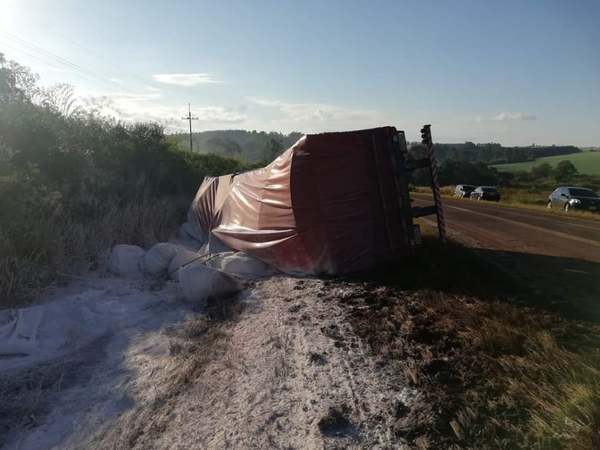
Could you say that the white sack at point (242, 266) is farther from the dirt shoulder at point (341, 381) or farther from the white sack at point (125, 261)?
the dirt shoulder at point (341, 381)

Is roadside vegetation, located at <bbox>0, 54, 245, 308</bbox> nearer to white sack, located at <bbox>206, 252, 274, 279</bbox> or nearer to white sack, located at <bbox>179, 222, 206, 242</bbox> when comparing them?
white sack, located at <bbox>179, 222, 206, 242</bbox>

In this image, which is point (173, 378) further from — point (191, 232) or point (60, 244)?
point (191, 232)

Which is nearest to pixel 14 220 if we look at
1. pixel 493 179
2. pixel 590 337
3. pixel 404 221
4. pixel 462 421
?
pixel 404 221

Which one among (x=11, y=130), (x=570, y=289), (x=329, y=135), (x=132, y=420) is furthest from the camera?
(x=11, y=130)

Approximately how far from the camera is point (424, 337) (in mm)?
4781

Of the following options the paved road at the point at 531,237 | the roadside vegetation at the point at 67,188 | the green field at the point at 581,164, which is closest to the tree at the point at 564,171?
the green field at the point at 581,164

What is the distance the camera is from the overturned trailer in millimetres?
7656

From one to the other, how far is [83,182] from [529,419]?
12.3 metres

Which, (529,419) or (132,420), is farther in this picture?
(132,420)

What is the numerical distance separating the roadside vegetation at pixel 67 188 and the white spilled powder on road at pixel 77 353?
0.92 meters

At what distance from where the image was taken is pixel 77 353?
534 cm

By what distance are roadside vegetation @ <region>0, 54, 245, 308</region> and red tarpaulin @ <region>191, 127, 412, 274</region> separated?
12.2 ft

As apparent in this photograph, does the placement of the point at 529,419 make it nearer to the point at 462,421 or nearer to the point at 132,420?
the point at 462,421

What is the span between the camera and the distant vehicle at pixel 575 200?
84.3 feet
